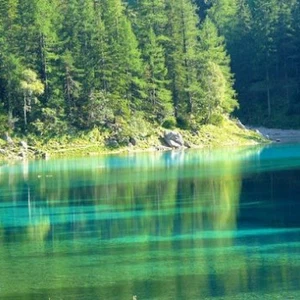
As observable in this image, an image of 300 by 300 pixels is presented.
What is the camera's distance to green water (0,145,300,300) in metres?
23.5

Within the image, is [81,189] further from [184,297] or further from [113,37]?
[113,37]

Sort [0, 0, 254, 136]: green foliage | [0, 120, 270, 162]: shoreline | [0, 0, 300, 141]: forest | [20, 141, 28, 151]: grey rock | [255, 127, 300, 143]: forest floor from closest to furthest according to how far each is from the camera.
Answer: [0, 120, 270, 162]: shoreline
[20, 141, 28, 151]: grey rock
[0, 0, 254, 136]: green foliage
[0, 0, 300, 141]: forest
[255, 127, 300, 143]: forest floor

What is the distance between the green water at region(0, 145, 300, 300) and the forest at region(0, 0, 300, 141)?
79.7 feet

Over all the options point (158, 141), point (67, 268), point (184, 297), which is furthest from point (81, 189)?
point (158, 141)

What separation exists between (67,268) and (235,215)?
12.4 meters

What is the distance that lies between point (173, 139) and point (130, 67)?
999 cm

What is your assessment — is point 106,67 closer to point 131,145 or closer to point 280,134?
point 131,145

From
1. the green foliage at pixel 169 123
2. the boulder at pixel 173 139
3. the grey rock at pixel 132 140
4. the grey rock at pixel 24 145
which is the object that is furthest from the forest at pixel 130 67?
the boulder at pixel 173 139

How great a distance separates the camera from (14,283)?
24.8 m

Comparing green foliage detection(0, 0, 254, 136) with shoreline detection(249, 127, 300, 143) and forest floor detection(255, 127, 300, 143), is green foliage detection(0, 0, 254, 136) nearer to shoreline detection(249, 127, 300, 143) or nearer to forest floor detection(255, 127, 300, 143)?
shoreline detection(249, 127, 300, 143)

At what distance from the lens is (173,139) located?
8894 cm

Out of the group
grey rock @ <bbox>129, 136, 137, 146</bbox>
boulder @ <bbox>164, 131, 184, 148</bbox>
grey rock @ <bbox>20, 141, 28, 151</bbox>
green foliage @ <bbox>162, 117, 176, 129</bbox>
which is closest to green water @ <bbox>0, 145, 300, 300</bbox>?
grey rock @ <bbox>20, 141, 28, 151</bbox>

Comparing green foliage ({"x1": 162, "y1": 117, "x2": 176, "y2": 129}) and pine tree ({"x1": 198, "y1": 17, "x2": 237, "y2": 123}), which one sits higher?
pine tree ({"x1": 198, "y1": 17, "x2": 237, "y2": 123})

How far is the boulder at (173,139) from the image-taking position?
88500 millimetres
